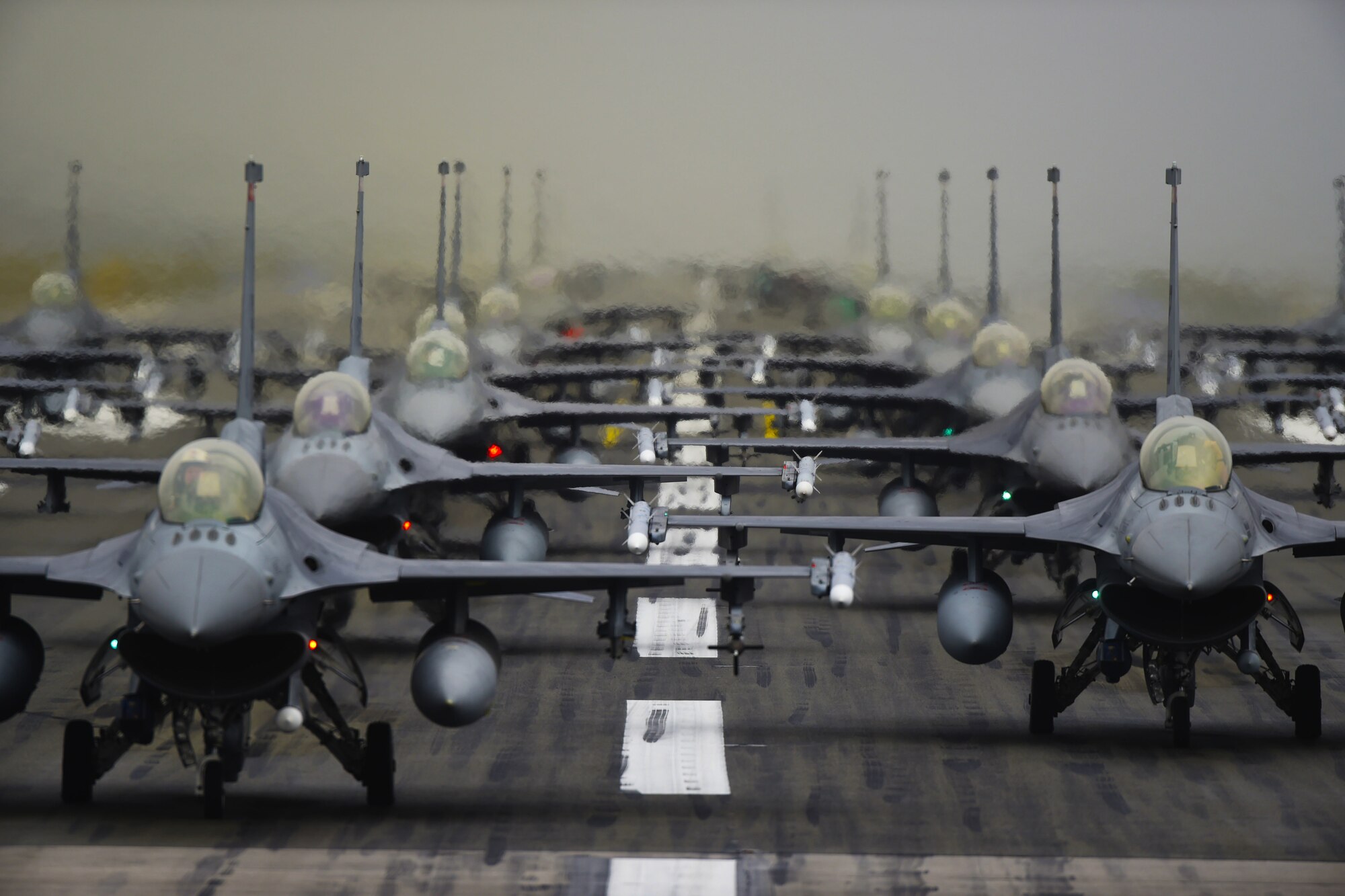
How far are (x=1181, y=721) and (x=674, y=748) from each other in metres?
5.52

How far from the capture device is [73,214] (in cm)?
2533

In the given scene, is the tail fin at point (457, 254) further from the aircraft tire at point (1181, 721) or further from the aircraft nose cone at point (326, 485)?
the aircraft tire at point (1181, 721)

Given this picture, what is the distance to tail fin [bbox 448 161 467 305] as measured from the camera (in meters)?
32.8

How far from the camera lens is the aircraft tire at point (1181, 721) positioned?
60.6ft

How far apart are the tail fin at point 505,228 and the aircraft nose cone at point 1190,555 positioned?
60.1ft

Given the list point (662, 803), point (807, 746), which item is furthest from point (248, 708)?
point (807, 746)

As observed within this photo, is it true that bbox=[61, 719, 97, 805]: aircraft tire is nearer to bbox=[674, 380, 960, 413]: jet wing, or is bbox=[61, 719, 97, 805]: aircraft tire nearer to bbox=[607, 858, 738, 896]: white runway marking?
bbox=[607, 858, 738, 896]: white runway marking

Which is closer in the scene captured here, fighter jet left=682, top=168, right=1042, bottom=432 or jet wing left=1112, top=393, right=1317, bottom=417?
jet wing left=1112, top=393, right=1317, bottom=417

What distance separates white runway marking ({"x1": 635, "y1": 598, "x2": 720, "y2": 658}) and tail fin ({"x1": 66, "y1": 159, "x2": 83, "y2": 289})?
973cm

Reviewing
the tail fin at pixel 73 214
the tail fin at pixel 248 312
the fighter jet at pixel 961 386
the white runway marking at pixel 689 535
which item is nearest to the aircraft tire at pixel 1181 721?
the white runway marking at pixel 689 535

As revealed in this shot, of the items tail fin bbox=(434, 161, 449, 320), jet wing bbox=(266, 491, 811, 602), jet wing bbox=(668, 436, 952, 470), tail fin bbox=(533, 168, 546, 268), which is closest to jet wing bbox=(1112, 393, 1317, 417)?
jet wing bbox=(668, 436, 952, 470)

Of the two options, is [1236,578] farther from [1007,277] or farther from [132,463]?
[1007,277]

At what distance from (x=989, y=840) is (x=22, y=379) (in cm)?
1947

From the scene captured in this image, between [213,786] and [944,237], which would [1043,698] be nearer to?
[213,786]
